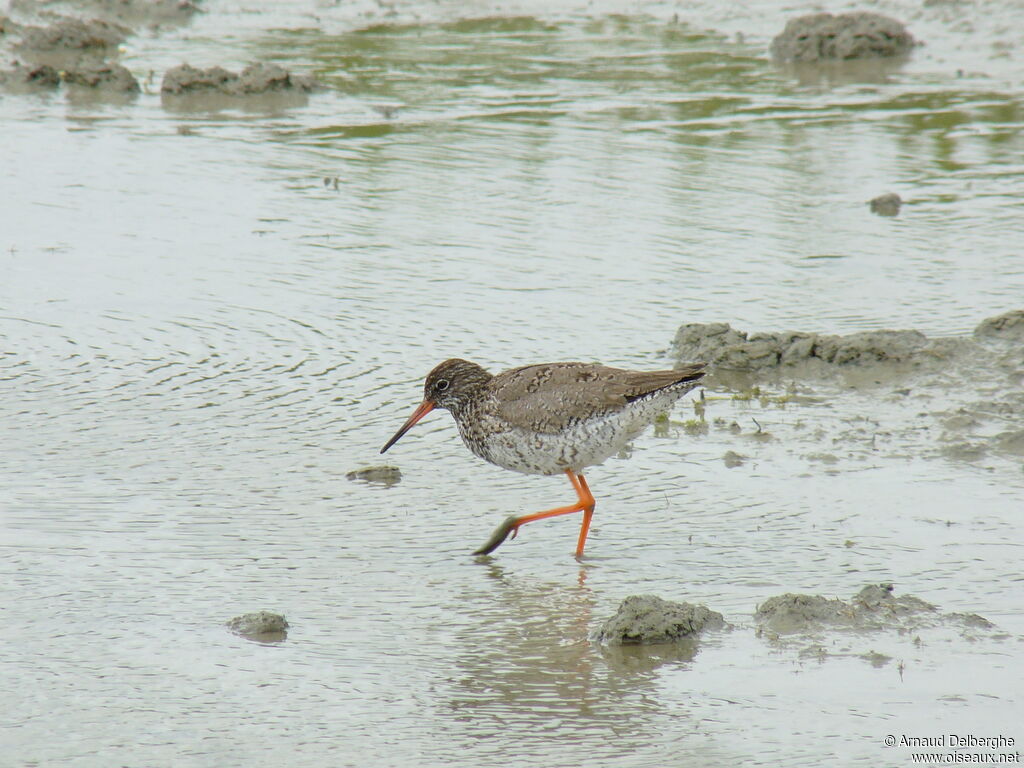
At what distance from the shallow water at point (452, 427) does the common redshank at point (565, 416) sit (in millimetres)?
289

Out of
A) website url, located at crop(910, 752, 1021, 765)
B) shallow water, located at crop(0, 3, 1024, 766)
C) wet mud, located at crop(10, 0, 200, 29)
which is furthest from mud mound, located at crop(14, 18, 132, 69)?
website url, located at crop(910, 752, 1021, 765)

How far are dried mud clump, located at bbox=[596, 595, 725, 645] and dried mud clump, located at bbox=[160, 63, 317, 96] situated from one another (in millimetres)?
10913

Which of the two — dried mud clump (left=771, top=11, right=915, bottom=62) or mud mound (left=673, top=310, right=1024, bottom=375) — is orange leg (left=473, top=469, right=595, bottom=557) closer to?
mud mound (left=673, top=310, right=1024, bottom=375)

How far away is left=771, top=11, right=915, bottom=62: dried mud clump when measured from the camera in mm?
17203

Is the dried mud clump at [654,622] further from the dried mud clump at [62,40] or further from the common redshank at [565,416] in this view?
the dried mud clump at [62,40]

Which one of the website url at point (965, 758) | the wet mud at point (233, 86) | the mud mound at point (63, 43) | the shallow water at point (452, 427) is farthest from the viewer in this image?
the mud mound at point (63, 43)

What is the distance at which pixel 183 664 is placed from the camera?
5992 millimetres

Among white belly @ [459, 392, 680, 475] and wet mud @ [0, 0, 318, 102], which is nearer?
white belly @ [459, 392, 680, 475]

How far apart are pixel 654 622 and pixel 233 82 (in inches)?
445

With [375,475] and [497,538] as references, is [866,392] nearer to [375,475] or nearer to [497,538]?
[497,538]

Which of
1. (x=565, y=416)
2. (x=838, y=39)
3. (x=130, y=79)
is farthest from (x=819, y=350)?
(x=130, y=79)

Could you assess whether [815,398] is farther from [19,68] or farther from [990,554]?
[19,68]

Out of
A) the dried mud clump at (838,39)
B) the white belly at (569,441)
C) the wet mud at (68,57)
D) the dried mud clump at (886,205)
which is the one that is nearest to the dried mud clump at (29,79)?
the wet mud at (68,57)

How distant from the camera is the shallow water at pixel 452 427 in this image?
5.72 m
